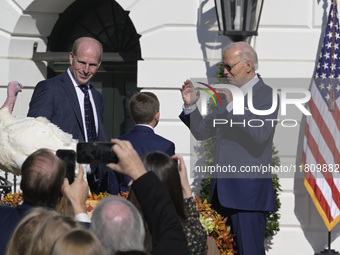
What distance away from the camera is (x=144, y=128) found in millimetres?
6758

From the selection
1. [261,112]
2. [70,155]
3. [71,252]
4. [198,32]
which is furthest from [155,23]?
[71,252]

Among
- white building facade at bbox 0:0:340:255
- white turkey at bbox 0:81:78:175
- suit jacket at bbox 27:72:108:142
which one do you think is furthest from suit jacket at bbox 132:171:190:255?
white building facade at bbox 0:0:340:255

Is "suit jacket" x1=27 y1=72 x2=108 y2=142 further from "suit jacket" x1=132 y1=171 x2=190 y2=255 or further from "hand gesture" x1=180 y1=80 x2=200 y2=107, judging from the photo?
"suit jacket" x1=132 y1=171 x2=190 y2=255

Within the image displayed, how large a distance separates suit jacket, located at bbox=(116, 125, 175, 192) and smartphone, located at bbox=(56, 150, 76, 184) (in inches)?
83.7

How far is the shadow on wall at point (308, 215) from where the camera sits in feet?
32.7

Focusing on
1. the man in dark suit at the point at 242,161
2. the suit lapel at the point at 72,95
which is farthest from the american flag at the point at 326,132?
the suit lapel at the point at 72,95

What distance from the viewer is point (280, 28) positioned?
9977mm

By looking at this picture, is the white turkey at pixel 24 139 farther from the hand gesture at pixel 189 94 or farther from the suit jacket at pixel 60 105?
the hand gesture at pixel 189 94

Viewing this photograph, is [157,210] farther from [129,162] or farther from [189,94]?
[189,94]

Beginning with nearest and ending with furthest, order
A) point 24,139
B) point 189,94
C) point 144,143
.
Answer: point 24,139, point 189,94, point 144,143

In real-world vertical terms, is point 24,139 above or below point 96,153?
below

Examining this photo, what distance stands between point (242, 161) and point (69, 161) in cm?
237

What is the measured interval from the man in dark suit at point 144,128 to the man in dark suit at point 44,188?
242 centimetres

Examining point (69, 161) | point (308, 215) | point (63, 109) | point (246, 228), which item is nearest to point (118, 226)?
point (69, 161)
